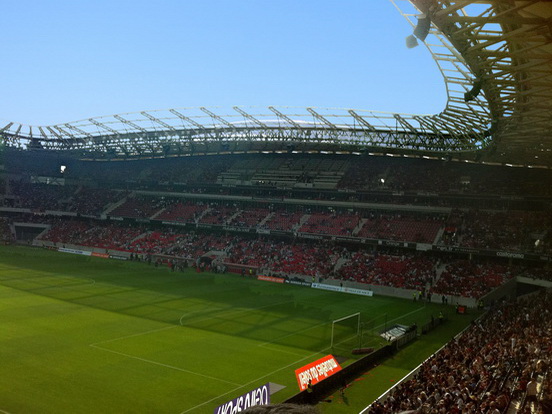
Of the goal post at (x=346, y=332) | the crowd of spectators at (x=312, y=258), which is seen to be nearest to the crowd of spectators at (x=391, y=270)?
the crowd of spectators at (x=312, y=258)

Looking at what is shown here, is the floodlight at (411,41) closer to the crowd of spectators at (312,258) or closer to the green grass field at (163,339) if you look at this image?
the green grass field at (163,339)

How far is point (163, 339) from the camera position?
26406mm

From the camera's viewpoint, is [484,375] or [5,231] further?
[5,231]

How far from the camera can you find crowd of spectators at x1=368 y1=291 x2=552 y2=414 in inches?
583

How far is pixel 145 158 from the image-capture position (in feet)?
A: 276

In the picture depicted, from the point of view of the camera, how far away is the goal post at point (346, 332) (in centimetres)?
2817

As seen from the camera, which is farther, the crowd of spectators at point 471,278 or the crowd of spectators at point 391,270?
the crowd of spectators at point 391,270

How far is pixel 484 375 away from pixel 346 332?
13507 millimetres

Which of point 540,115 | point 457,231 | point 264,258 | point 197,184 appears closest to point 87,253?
point 197,184

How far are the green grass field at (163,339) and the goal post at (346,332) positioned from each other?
0.62m

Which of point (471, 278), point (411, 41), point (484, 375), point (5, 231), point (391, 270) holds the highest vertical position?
point (411, 41)

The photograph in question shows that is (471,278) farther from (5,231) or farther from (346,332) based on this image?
(5,231)

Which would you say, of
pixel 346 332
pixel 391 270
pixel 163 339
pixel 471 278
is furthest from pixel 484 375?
pixel 391 270

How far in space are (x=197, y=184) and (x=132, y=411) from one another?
197 feet
